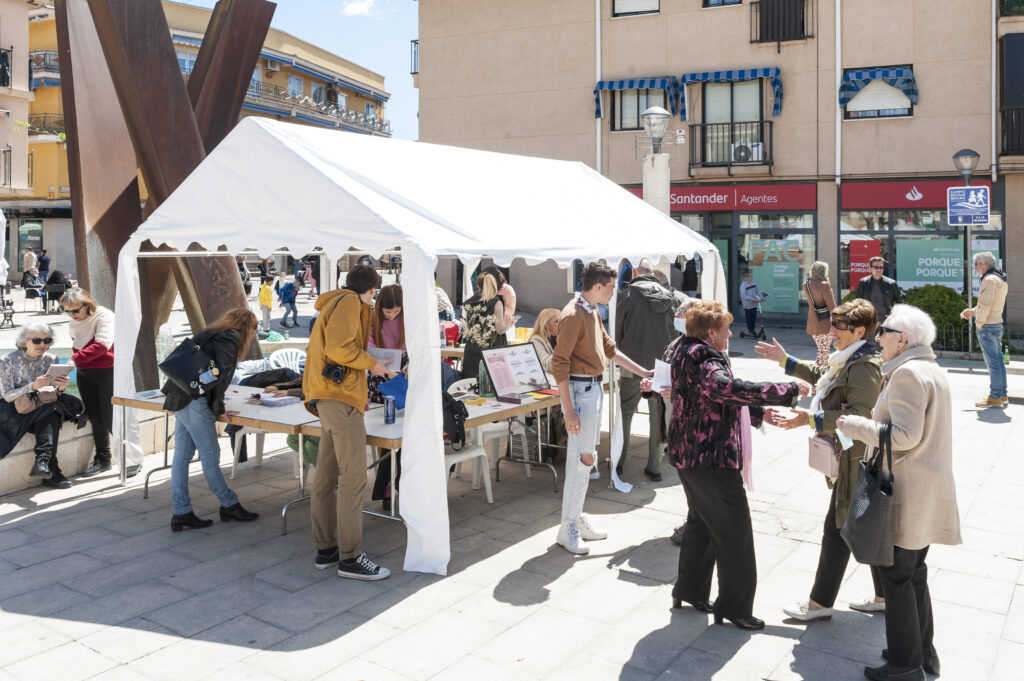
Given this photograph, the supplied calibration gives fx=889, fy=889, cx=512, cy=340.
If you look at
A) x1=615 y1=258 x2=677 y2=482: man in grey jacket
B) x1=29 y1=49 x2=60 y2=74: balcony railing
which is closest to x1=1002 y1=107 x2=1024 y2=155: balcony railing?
x1=615 y1=258 x2=677 y2=482: man in grey jacket

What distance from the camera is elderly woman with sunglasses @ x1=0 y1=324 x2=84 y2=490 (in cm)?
741

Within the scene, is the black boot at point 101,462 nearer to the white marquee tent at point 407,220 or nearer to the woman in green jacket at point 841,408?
the white marquee tent at point 407,220

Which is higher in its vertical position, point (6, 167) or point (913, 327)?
point (6, 167)

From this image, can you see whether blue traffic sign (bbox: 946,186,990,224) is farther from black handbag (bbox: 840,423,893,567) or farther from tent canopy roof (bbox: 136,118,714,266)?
black handbag (bbox: 840,423,893,567)

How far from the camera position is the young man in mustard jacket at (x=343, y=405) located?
5.43 m

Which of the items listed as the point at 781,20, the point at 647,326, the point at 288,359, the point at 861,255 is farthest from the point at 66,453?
the point at 781,20

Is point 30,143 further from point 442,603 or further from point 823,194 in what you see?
point 442,603

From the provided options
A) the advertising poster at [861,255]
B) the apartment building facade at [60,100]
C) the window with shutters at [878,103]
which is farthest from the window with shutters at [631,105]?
the apartment building facade at [60,100]

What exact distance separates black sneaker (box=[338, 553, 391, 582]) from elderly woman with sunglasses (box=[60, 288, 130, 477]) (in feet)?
11.4

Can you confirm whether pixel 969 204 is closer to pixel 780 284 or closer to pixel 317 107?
pixel 780 284

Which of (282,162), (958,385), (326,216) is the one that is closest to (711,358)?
(326,216)

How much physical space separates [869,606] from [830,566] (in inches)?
18.2

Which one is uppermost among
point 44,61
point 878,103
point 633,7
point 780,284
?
point 44,61

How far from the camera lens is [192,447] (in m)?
6.72
